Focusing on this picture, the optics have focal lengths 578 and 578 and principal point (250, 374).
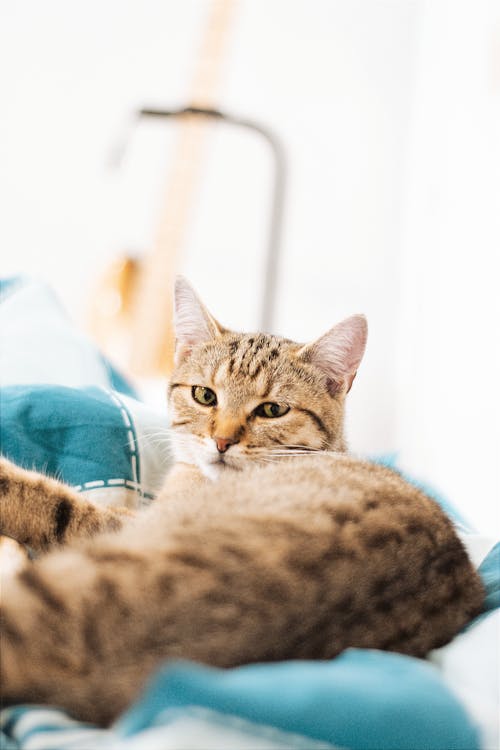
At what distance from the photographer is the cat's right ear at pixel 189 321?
1.25m

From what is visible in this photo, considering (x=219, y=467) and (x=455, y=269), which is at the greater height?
(x=455, y=269)

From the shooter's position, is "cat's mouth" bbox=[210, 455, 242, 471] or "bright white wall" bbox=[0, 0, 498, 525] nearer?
"cat's mouth" bbox=[210, 455, 242, 471]

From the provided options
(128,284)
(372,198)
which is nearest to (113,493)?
(128,284)

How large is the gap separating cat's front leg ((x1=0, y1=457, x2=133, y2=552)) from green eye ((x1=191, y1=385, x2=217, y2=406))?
332 millimetres

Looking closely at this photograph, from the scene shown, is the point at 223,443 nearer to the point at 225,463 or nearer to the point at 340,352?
the point at 225,463

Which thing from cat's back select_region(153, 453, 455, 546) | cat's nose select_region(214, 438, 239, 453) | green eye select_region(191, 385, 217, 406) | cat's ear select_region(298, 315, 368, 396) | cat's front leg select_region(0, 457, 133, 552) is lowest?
cat's front leg select_region(0, 457, 133, 552)

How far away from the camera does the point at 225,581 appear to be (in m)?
0.51

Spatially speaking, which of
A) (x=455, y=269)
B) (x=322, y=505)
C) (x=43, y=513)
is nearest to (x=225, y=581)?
(x=322, y=505)

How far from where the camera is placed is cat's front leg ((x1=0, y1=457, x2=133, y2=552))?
0.83m

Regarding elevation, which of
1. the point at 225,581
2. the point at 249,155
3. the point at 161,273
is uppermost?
the point at 249,155

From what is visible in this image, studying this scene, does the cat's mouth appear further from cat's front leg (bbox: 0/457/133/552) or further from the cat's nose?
cat's front leg (bbox: 0/457/133/552)

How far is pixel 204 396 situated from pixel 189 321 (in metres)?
0.20

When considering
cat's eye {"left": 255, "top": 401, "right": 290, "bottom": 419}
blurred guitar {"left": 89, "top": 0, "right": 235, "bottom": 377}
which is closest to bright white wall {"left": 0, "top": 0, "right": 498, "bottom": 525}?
blurred guitar {"left": 89, "top": 0, "right": 235, "bottom": 377}

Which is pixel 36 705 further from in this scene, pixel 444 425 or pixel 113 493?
pixel 444 425
